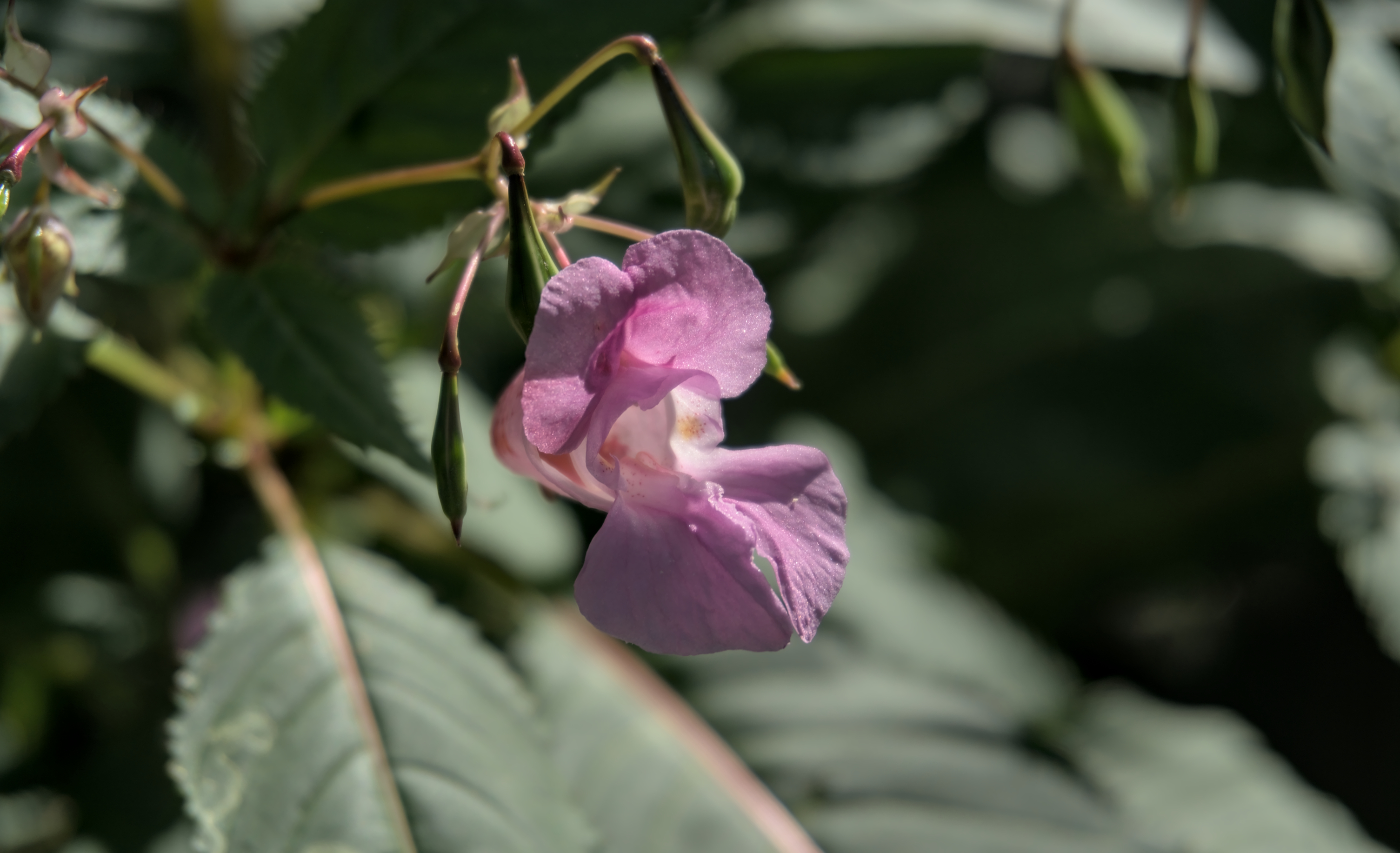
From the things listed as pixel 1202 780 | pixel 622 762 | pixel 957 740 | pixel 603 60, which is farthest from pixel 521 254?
pixel 1202 780

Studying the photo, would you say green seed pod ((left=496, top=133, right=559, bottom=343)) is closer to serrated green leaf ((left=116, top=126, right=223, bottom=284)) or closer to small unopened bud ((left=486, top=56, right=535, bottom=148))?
small unopened bud ((left=486, top=56, right=535, bottom=148))

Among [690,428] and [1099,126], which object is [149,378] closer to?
[690,428]

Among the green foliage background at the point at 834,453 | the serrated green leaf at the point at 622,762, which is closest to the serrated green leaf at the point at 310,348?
the green foliage background at the point at 834,453

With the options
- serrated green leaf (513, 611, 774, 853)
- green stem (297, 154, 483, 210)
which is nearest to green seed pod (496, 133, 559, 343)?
green stem (297, 154, 483, 210)

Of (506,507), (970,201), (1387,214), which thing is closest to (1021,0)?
(970,201)

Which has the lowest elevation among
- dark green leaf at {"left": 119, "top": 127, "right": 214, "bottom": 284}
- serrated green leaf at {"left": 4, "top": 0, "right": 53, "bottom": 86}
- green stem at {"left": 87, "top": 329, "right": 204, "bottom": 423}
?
green stem at {"left": 87, "top": 329, "right": 204, "bottom": 423}
